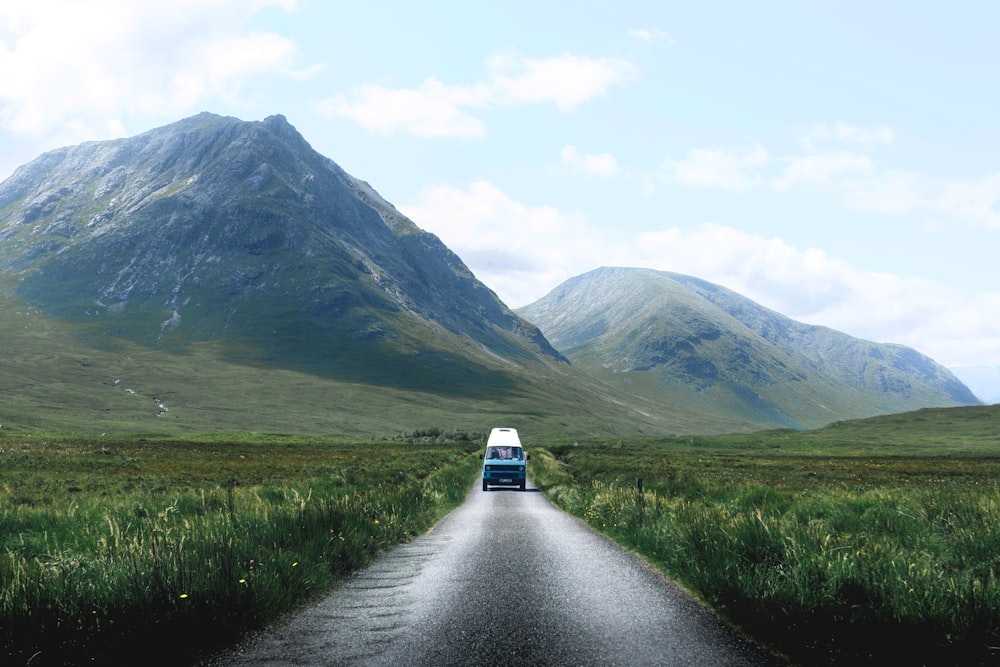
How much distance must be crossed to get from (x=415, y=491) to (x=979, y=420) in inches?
7625

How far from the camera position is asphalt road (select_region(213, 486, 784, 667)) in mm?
7848

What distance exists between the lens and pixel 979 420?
567ft

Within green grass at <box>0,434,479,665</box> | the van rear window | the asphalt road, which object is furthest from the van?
the asphalt road

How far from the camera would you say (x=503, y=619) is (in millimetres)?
9367

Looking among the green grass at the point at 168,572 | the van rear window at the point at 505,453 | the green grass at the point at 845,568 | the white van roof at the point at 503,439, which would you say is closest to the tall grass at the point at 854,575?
the green grass at the point at 845,568

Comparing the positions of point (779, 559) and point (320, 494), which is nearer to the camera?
point (779, 559)

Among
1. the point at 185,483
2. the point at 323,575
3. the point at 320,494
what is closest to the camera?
the point at 323,575

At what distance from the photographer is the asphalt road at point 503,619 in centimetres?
785

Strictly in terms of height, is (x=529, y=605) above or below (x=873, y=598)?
below

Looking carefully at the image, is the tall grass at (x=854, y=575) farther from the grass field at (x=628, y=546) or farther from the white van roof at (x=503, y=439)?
the white van roof at (x=503, y=439)

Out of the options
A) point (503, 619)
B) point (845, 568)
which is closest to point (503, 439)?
point (503, 619)

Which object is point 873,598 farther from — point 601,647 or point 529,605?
point 529,605

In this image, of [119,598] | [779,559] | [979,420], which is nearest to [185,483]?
[119,598]

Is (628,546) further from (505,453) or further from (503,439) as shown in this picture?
(503,439)
